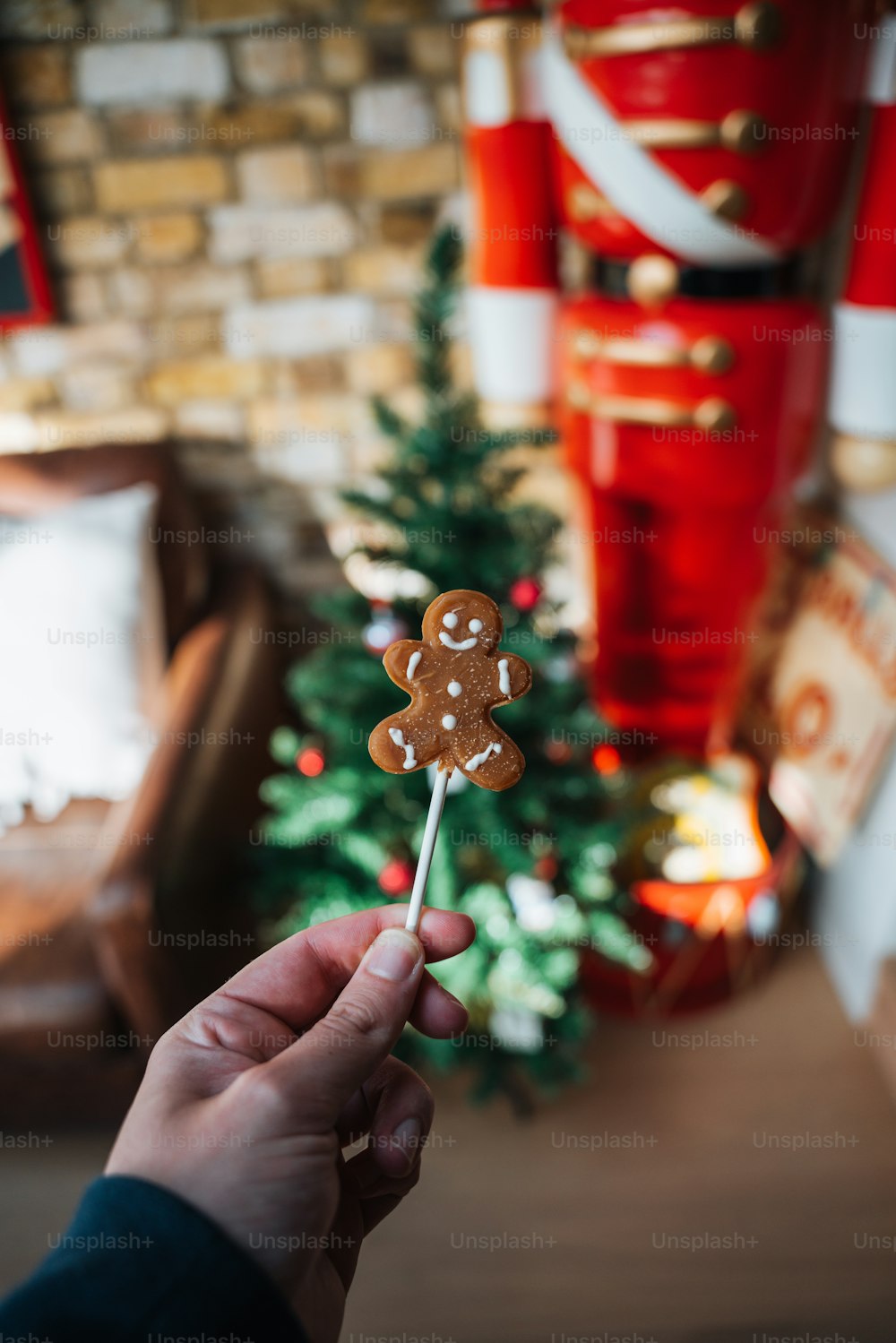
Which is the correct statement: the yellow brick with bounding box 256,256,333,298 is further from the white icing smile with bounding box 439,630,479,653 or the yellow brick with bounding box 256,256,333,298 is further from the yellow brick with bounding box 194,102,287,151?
the white icing smile with bounding box 439,630,479,653

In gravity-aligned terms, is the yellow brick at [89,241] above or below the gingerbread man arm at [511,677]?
above

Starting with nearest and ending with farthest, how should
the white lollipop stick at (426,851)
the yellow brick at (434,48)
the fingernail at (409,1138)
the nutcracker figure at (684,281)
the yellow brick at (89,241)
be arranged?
the white lollipop stick at (426,851), the fingernail at (409,1138), the nutcracker figure at (684,281), the yellow brick at (434,48), the yellow brick at (89,241)

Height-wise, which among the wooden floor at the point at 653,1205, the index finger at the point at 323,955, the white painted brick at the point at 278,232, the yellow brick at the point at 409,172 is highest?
the yellow brick at the point at 409,172

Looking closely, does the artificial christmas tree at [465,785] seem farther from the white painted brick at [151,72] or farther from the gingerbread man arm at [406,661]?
the white painted brick at [151,72]

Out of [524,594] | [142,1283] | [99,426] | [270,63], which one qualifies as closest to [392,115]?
[270,63]

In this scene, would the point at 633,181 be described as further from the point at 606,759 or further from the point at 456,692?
the point at 606,759

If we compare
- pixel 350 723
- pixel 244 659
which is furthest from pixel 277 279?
pixel 350 723

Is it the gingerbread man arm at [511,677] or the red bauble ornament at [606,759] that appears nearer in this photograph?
Answer: the gingerbread man arm at [511,677]

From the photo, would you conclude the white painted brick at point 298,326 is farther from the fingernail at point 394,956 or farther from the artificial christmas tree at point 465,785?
the fingernail at point 394,956

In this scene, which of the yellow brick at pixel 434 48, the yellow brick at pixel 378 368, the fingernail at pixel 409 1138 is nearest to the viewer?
the fingernail at pixel 409 1138

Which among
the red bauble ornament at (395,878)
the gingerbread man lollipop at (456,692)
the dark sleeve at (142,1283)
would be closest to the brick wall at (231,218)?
the red bauble ornament at (395,878)
